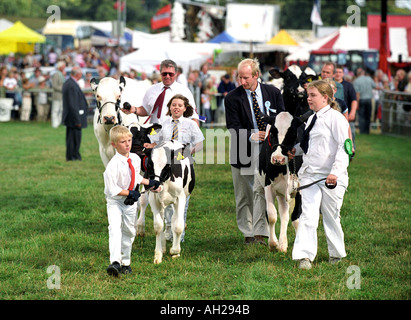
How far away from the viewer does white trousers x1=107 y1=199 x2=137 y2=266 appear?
7270 mm

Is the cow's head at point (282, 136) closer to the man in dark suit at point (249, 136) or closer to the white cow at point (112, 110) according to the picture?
the man in dark suit at point (249, 136)

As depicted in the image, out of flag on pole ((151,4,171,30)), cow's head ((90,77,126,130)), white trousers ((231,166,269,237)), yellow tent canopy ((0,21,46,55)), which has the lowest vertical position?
white trousers ((231,166,269,237))

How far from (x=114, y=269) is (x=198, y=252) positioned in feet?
5.23

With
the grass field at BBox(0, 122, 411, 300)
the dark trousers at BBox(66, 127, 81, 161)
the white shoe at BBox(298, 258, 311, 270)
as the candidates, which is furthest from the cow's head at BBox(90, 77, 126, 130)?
the dark trousers at BBox(66, 127, 81, 161)

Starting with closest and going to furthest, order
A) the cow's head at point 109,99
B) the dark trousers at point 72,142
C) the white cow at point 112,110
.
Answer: the white cow at point 112,110 → the cow's head at point 109,99 → the dark trousers at point 72,142

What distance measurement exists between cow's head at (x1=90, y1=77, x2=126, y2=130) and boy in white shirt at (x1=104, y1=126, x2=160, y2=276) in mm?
2678

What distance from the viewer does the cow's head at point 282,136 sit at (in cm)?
789

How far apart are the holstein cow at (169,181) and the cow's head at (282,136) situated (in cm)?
108

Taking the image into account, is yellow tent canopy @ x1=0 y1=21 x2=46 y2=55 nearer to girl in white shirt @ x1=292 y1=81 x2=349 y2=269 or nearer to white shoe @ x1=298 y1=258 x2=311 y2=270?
girl in white shirt @ x1=292 y1=81 x2=349 y2=269

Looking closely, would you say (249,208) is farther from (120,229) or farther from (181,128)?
(120,229)

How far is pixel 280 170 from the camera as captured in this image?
8430 mm

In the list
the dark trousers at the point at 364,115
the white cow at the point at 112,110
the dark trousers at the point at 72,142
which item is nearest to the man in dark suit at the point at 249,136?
the white cow at the point at 112,110

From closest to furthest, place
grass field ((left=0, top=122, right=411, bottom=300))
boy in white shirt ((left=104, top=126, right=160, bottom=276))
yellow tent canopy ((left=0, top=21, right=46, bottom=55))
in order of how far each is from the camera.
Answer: grass field ((left=0, top=122, right=411, bottom=300)) < boy in white shirt ((left=104, top=126, right=160, bottom=276)) < yellow tent canopy ((left=0, top=21, right=46, bottom=55))
